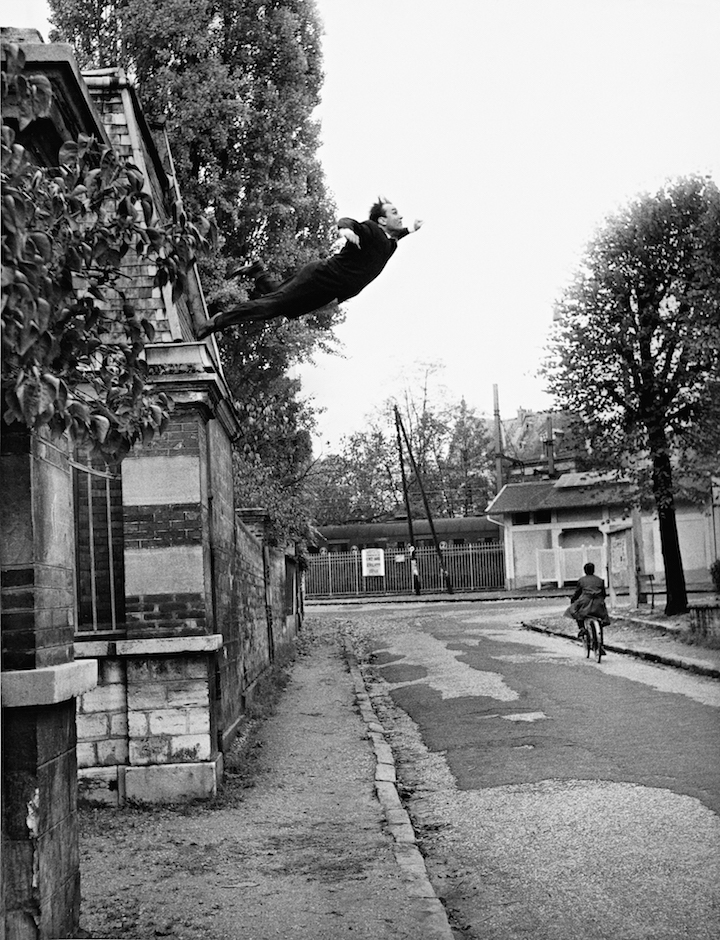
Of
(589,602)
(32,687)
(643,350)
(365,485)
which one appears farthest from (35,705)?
(365,485)

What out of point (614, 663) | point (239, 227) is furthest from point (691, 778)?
point (239, 227)

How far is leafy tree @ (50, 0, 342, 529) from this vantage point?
18.7m

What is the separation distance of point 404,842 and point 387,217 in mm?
3987

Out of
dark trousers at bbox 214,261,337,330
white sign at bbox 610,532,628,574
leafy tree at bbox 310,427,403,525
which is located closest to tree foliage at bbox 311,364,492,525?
leafy tree at bbox 310,427,403,525

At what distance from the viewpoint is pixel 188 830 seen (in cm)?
732

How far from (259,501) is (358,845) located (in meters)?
12.3

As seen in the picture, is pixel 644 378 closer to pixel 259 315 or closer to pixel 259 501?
pixel 259 501

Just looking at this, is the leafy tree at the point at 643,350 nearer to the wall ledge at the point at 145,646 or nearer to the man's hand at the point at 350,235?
the wall ledge at the point at 145,646

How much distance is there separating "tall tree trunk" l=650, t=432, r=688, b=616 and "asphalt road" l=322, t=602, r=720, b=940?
710 cm

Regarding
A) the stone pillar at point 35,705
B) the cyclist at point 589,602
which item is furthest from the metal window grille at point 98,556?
the cyclist at point 589,602

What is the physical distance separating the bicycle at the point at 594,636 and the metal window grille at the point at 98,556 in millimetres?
10636

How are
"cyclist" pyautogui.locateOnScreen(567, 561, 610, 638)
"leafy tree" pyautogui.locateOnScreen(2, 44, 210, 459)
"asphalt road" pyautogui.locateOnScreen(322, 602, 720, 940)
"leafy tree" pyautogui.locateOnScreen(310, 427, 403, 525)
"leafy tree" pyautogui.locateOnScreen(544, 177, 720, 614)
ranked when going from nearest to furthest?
"leafy tree" pyautogui.locateOnScreen(2, 44, 210, 459), "asphalt road" pyautogui.locateOnScreen(322, 602, 720, 940), "cyclist" pyautogui.locateOnScreen(567, 561, 610, 638), "leafy tree" pyautogui.locateOnScreen(544, 177, 720, 614), "leafy tree" pyautogui.locateOnScreen(310, 427, 403, 525)

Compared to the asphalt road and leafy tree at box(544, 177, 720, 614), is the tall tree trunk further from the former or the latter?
the asphalt road

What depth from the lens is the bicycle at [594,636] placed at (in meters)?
17.4
